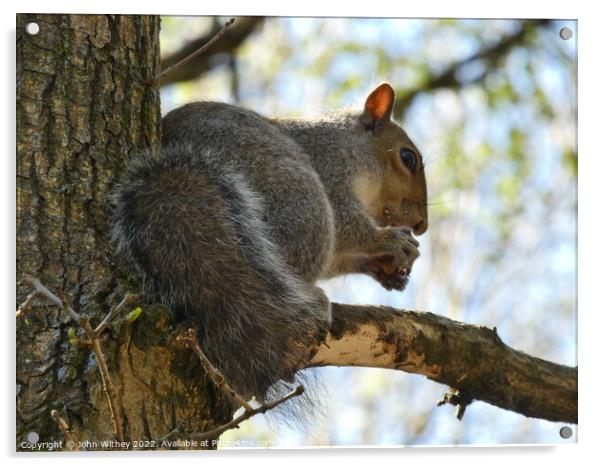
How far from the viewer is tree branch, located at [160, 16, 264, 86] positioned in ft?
8.71

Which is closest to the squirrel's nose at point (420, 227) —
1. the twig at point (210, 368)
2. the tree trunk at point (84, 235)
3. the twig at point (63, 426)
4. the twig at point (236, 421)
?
the tree trunk at point (84, 235)

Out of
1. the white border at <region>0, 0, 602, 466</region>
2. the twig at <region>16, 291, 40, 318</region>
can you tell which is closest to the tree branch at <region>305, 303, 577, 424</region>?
the white border at <region>0, 0, 602, 466</region>

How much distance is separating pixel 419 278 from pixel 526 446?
0.73 metres

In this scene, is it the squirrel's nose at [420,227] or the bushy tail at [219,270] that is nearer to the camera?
the bushy tail at [219,270]

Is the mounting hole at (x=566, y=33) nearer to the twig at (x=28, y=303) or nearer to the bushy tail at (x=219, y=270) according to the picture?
the bushy tail at (x=219, y=270)

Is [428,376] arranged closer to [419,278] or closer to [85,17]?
[419,278]

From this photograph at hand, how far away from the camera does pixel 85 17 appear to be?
2.16 metres

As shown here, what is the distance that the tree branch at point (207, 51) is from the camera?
265 cm

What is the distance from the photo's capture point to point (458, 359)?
254 centimetres

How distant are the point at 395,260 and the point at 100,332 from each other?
125 centimetres

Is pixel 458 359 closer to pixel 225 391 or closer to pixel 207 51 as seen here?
pixel 225 391

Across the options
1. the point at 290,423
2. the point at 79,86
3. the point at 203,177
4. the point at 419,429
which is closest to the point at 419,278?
the point at 419,429

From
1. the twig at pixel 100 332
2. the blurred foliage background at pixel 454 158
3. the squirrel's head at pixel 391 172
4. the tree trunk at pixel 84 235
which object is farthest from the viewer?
the squirrel's head at pixel 391 172

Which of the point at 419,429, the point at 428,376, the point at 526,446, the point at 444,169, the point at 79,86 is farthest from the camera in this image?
the point at 444,169
